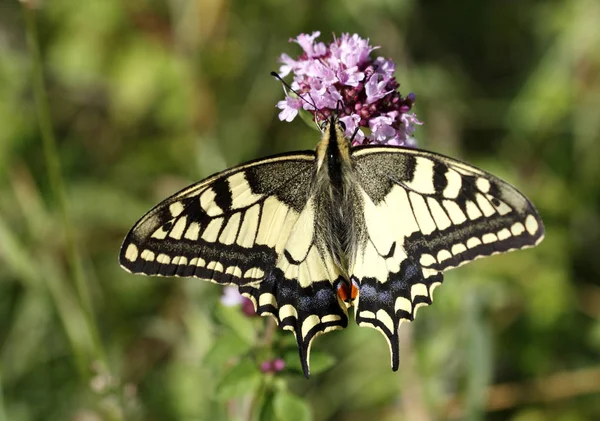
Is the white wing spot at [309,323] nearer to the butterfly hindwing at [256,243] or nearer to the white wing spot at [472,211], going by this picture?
the butterfly hindwing at [256,243]

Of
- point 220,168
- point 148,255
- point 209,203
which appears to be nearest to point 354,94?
point 209,203

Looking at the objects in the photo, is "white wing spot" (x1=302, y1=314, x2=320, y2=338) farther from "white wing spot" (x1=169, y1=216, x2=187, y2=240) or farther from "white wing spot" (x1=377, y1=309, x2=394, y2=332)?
"white wing spot" (x1=169, y1=216, x2=187, y2=240)

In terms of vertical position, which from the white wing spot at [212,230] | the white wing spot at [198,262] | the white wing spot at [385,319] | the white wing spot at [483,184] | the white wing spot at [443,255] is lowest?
the white wing spot at [385,319]

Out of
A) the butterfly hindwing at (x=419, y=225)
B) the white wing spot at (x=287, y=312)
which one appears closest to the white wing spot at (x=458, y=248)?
the butterfly hindwing at (x=419, y=225)

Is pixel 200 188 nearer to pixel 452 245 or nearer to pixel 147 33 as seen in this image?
pixel 452 245

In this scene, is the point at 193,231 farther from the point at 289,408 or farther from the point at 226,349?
the point at 289,408

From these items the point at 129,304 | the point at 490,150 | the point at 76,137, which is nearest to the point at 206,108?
the point at 76,137
